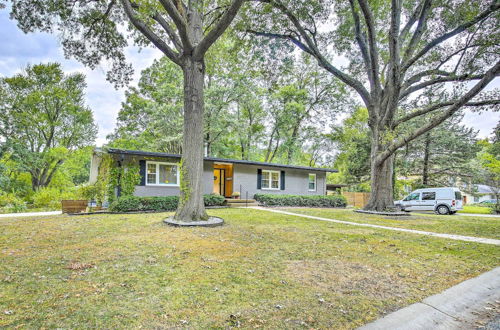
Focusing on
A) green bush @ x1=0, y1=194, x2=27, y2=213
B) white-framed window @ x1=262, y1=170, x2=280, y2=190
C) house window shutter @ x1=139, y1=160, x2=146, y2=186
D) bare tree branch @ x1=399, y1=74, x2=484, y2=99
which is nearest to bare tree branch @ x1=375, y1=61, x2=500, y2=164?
bare tree branch @ x1=399, y1=74, x2=484, y2=99

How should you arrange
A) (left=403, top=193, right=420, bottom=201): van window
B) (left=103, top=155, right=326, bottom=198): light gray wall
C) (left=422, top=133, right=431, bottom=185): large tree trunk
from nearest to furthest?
(left=103, top=155, right=326, bottom=198): light gray wall
(left=403, top=193, right=420, bottom=201): van window
(left=422, top=133, right=431, bottom=185): large tree trunk

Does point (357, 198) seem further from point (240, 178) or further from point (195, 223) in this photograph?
point (195, 223)

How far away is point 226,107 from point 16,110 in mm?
17933

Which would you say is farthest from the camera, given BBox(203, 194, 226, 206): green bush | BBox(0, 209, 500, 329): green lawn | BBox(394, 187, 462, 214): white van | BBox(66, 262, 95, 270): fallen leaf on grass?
BBox(394, 187, 462, 214): white van

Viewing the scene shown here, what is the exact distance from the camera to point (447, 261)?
4316mm

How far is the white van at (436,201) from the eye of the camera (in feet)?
51.1

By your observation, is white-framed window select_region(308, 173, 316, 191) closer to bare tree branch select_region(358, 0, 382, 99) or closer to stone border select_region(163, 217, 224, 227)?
bare tree branch select_region(358, 0, 382, 99)

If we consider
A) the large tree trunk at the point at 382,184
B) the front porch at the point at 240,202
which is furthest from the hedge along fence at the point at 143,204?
the large tree trunk at the point at 382,184

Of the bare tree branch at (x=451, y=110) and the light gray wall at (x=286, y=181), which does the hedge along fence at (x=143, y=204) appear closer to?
the light gray wall at (x=286, y=181)

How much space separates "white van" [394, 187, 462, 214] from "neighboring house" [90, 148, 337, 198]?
6.06 m

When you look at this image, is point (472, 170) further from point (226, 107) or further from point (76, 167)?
point (76, 167)

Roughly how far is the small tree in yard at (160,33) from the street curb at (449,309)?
5.86 metres

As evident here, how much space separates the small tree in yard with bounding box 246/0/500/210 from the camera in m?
9.69

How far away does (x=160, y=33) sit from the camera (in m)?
10.8
